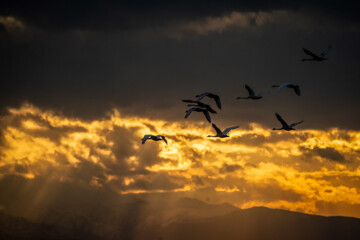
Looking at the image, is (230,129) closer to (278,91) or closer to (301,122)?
(301,122)

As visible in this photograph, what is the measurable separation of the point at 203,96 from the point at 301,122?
2068 cm

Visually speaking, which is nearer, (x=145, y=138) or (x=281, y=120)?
(x=281, y=120)

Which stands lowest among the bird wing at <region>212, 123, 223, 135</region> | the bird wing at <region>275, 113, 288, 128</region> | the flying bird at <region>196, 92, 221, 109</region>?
the bird wing at <region>275, 113, 288, 128</region>

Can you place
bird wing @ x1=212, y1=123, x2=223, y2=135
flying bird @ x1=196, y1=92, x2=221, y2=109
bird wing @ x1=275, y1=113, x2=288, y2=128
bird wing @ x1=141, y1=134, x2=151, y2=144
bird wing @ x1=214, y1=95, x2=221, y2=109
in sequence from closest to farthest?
bird wing @ x1=214, y1=95, x2=221, y2=109 → flying bird @ x1=196, y1=92, x2=221, y2=109 → bird wing @ x1=275, y1=113, x2=288, y2=128 → bird wing @ x1=212, y1=123, x2=223, y2=135 → bird wing @ x1=141, y1=134, x2=151, y2=144

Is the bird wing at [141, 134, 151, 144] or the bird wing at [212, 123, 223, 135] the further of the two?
the bird wing at [141, 134, 151, 144]

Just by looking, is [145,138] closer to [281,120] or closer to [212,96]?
[212,96]

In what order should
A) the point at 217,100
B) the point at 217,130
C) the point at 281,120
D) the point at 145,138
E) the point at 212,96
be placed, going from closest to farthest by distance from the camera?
the point at 217,100
the point at 212,96
the point at 281,120
the point at 217,130
the point at 145,138

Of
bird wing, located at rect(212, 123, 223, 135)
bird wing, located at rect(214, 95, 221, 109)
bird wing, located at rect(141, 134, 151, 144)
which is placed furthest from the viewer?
bird wing, located at rect(141, 134, 151, 144)

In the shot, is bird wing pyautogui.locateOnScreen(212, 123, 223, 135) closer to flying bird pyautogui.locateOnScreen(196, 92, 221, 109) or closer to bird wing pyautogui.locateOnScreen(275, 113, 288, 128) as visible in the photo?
flying bird pyautogui.locateOnScreen(196, 92, 221, 109)

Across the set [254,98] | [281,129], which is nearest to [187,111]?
[254,98]

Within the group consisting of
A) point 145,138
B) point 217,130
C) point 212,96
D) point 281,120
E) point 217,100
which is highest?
point 212,96

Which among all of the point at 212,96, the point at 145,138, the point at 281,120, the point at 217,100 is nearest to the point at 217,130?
the point at 217,100

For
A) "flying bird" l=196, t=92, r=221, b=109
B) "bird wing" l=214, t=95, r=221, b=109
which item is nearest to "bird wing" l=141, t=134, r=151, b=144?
"flying bird" l=196, t=92, r=221, b=109

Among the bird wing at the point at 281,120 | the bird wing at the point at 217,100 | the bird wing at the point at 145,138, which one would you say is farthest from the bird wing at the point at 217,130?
the bird wing at the point at 145,138
